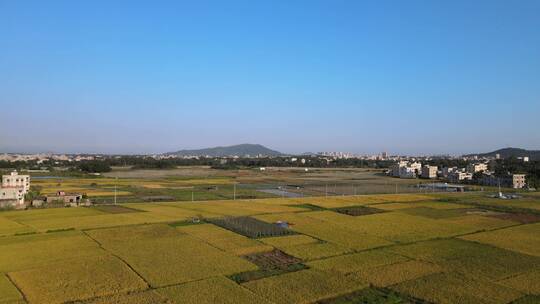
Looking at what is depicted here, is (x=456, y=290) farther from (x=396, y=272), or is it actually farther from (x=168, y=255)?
(x=168, y=255)

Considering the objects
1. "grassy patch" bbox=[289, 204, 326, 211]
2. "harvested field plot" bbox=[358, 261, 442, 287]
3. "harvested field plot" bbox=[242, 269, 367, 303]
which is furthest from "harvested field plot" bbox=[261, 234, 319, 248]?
"grassy patch" bbox=[289, 204, 326, 211]

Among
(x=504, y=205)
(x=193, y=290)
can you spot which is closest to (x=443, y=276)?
(x=193, y=290)

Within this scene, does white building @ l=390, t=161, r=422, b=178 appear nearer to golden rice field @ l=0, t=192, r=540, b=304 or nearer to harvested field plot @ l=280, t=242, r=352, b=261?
golden rice field @ l=0, t=192, r=540, b=304

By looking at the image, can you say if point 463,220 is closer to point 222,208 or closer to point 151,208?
point 222,208

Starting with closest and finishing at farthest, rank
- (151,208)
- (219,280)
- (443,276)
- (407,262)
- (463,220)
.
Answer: (219,280), (443,276), (407,262), (463,220), (151,208)

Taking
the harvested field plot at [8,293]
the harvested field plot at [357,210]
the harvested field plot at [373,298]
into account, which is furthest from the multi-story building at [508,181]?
the harvested field plot at [8,293]

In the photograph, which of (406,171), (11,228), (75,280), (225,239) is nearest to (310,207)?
(225,239)
